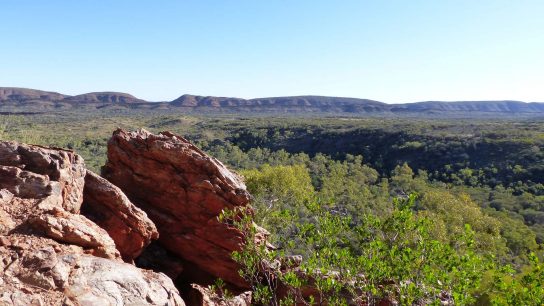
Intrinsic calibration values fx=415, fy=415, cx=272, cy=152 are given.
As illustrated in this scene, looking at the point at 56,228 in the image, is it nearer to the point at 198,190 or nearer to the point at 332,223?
→ the point at 198,190

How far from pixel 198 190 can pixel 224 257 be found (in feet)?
9.39

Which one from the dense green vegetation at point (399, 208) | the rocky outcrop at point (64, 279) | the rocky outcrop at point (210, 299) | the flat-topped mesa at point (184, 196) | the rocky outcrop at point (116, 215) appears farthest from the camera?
the flat-topped mesa at point (184, 196)

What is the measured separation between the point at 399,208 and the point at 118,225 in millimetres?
9438

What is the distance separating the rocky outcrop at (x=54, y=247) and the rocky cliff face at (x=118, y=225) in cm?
2

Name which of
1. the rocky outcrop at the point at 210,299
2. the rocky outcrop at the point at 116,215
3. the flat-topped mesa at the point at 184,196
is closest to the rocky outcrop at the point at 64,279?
the rocky outcrop at the point at 116,215

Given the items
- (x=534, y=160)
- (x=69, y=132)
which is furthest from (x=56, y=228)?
(x=69, y=132)

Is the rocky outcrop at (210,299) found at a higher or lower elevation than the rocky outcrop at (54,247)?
lower

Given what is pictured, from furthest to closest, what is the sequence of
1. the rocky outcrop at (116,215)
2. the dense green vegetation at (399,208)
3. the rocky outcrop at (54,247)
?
the rocky outcrop at (116,215) → the dense green vegetation at (399,208) → the rocky outcrop at (54,247)

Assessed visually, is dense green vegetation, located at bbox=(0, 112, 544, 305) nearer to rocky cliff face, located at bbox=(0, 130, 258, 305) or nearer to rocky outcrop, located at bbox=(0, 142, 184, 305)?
rocky cliff face, located at bbox=(0, 130, 258, 305)

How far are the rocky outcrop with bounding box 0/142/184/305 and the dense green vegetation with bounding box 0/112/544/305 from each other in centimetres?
457

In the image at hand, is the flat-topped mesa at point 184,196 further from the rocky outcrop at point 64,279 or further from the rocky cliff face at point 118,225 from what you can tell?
the rocky outcrop at point 64,279

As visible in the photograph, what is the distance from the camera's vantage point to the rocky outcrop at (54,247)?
27.4 feet

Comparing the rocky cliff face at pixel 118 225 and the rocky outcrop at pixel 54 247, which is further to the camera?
the rocky cliff face at pixel 118 225

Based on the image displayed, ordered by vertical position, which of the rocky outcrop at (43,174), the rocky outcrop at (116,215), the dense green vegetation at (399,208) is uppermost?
the rocky outcrop at (43,174)
